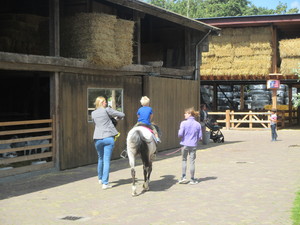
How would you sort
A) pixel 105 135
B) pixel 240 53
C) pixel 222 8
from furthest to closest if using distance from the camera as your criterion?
pixel 222 8
pixel 240 53
pixel 105 135

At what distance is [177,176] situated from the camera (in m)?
11.8

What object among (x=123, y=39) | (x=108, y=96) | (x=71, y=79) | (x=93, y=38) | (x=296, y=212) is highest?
(x=123, y=39)

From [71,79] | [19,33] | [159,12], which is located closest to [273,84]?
[159,12]

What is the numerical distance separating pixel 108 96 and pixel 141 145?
521 centimetres

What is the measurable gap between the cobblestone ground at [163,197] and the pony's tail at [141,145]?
66cm

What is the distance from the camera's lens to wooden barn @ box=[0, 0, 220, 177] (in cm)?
1247

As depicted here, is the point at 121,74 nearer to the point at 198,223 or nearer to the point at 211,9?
the point at 198,223

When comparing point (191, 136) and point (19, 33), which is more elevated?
point (19, 33)

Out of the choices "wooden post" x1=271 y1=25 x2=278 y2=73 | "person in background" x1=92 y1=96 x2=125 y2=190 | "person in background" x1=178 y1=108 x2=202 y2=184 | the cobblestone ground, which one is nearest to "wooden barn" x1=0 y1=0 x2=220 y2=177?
the cobblestone ground

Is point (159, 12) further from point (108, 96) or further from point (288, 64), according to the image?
point (288, 64)

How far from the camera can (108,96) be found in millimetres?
14859

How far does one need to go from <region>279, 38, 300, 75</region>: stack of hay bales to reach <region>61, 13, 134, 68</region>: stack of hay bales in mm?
15168

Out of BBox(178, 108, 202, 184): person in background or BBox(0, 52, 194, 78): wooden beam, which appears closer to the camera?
BBox(178, 108, 202, 184): person in background

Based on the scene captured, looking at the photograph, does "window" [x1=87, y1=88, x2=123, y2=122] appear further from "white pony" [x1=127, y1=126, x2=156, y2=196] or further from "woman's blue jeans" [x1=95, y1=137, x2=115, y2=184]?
"white pony" [x1=127, y1=126, x2=156, y2=196]
